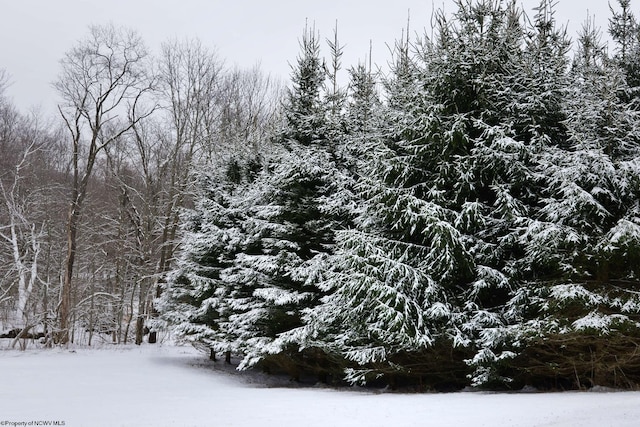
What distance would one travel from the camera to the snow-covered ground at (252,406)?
23.0 feet

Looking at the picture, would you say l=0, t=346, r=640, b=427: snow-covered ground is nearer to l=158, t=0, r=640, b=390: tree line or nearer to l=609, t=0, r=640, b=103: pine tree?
l=158, t=0, r=640, b=390: tree line

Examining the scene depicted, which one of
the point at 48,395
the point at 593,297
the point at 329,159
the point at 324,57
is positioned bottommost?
the point at 48,395

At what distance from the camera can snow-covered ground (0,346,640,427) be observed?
7000mm

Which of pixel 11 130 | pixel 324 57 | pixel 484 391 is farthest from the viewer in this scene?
pixel 11 130

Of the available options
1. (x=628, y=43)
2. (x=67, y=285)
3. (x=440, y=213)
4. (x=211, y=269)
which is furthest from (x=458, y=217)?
(x=67, y=285)

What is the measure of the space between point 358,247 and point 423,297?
1.76 m

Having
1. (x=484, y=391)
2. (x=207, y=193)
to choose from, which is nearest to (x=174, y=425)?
(x=484, y=391)

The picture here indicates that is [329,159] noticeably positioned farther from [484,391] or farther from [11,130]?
[11,130]

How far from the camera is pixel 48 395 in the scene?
1148 cm

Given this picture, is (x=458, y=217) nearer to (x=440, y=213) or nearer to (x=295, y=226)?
(x=440, y=213)

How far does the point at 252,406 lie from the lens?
9.45m

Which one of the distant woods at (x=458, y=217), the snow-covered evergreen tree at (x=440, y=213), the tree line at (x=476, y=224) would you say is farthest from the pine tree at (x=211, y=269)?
the snow-covered evergreen tree at (x=440, y=213)

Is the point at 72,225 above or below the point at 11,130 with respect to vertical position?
below

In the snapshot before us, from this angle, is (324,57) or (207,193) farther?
(207,193)
